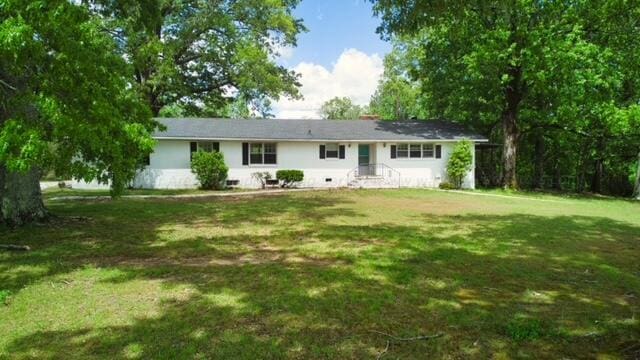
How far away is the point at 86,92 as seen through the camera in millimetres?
7551

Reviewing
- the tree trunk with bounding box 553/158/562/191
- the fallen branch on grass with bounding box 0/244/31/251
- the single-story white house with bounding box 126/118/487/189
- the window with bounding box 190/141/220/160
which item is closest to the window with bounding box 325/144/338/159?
the single-story white house with bounding box 126/118/487/189

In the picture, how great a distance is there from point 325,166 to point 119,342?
22489 mm

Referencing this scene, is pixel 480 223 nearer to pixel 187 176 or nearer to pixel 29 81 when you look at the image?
pixel 29 81

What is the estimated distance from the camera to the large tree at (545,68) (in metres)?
21.5

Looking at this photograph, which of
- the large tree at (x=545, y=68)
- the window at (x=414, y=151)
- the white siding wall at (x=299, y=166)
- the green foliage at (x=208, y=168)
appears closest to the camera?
the large tree at (x=545, y=68)

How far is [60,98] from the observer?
7.23 meters

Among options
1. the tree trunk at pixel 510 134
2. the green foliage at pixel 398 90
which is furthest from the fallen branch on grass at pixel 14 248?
the green foliage at pixel 398 90

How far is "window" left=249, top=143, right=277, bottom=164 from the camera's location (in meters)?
25.6

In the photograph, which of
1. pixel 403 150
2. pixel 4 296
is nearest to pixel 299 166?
pixel 403 150

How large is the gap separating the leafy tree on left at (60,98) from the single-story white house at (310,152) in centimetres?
1481

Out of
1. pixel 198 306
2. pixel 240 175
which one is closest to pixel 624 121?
pixel 240 175

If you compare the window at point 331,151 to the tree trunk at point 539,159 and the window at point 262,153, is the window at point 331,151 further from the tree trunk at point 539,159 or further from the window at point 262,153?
the tree trunk at point 539,159

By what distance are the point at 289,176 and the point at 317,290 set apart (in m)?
19.3

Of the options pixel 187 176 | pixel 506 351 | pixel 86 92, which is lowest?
pixel 506 351
